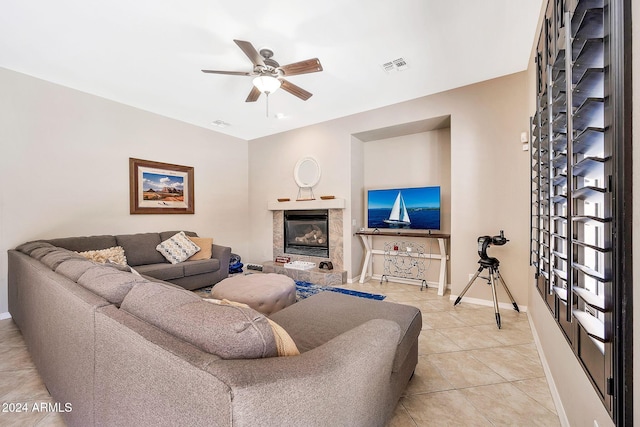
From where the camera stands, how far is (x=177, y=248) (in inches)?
154

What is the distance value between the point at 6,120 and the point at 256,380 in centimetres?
435

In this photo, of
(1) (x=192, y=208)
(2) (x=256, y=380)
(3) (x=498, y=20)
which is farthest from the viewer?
(1) (x=192, y=208)

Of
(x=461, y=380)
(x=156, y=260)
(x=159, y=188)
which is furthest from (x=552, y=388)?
(x=159, y=188)

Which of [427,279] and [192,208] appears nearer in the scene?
[427,279]

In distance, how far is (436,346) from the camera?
2.24 metres

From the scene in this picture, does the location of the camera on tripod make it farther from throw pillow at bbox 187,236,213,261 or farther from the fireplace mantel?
throw pillow at bbox 187,236,213,261

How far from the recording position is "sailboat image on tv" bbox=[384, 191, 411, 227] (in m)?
4.04

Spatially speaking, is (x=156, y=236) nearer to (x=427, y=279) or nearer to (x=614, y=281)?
(x=427, y=279)

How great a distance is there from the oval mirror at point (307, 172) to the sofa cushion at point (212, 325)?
3.85 meters

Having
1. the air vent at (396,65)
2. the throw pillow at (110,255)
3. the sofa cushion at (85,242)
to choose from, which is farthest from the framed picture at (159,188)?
the air vent at (396,65)

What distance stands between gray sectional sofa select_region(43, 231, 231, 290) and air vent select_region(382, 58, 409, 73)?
3437 millimetres

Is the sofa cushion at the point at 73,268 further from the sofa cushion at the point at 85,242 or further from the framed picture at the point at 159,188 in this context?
the framed picture at the point at 159,188

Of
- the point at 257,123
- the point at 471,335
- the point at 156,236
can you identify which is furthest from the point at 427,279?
the point at 156,236

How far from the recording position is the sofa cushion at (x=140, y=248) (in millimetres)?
3580
